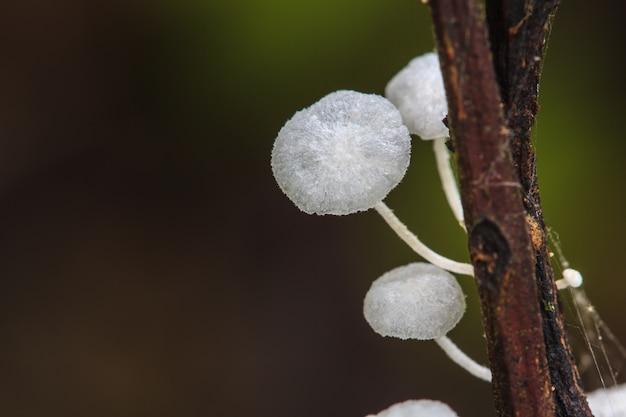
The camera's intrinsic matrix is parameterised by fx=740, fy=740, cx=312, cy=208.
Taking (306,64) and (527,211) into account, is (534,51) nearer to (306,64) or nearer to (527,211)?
(527,211)

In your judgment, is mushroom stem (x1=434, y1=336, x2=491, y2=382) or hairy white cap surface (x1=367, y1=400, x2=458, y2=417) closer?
hairy white cap surface (x1=367, y1=400, x2=458, y2=417)

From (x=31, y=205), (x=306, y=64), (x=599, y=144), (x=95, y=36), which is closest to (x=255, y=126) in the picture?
(x=306, y=64)

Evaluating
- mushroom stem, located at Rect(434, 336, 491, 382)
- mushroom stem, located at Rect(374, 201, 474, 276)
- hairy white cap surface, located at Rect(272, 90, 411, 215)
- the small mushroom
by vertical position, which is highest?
hairy white cap surface, located at Rect(272, 90, 411, 215)

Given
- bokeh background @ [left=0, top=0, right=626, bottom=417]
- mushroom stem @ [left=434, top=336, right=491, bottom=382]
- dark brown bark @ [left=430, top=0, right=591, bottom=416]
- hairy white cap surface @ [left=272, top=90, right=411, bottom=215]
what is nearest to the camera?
dark brown bark @ [left=430, top=0, right=591, bottom=416]

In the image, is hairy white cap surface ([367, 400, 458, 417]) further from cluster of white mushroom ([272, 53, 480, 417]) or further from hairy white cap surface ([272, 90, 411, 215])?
hairy white cap surface ([272, 90, 411, 215])

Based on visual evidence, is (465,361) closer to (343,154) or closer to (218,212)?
(343,154)

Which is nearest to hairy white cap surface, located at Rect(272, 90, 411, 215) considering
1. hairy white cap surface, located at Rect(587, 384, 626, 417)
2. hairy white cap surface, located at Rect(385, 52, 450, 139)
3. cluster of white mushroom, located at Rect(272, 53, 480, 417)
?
cluster of white mushroom, located at Rect(272, 53, 480, 417)

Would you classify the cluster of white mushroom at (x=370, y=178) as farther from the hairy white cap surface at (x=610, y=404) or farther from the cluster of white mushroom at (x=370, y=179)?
the hairy white cap surface at (x=610, y=404)
